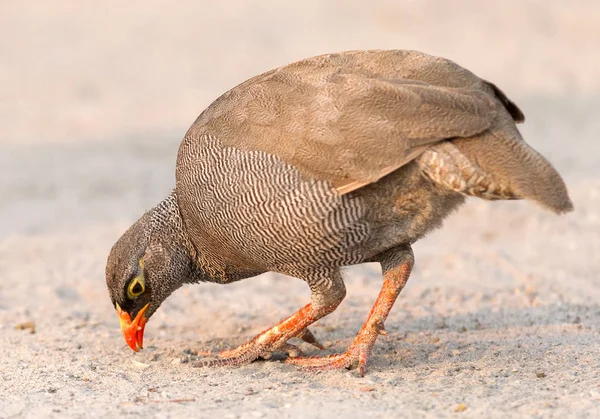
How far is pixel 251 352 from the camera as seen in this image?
805cm

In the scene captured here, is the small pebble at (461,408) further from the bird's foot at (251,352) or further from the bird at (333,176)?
the bird's foot at (251,352)

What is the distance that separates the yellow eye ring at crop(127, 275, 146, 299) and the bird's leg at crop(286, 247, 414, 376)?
133 centimetres

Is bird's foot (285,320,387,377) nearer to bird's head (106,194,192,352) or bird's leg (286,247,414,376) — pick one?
bird's leg (286,247,414,376)

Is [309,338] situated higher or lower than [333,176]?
lower

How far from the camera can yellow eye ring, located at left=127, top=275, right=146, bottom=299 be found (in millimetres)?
7980

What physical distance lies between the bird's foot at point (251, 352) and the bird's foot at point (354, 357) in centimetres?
25

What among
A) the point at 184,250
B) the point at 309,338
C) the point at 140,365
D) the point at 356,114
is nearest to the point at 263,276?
the point at 309,338

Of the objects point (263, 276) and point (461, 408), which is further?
point (263, 276)

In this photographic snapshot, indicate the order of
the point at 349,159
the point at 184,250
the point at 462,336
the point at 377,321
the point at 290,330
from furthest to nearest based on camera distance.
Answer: the point at 462,336 < the point at 184,250 < the point at 290,330 < the point at 377,321 < the point at 349,159

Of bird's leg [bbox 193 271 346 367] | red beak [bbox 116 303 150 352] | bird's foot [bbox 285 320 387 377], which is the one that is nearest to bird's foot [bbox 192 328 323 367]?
bird's leg [bbox 193 271 346 367]

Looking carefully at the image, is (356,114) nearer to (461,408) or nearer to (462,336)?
(461,408)

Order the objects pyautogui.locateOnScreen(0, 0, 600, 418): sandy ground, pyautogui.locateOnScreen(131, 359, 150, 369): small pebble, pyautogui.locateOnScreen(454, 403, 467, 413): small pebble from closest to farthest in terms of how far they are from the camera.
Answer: pyautogui.locateOnScreen(454, 403, 467, 413): small pebble, pyautogui.locateOnScreen(0, 0, 600, 418): sandy ground, pyautogui.locateOnScreen(131, 359, 150, 369): small pebble

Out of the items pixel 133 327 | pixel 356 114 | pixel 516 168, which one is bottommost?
pixel 133 327

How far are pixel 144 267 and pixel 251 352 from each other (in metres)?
1.12
